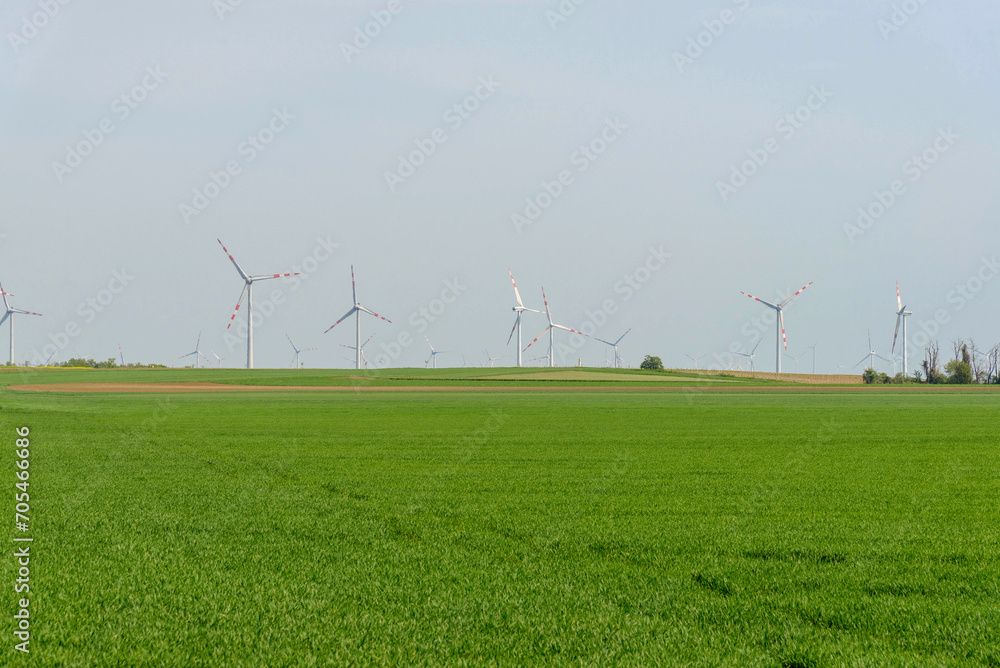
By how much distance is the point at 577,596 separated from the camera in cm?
1018

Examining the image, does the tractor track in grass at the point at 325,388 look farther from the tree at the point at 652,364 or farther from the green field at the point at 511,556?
the green field at the point at 511,556

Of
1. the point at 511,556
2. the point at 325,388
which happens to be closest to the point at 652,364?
the point at 325,388

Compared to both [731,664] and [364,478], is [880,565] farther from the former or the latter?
[364,478]

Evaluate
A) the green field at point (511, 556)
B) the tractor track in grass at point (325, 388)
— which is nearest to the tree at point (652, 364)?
the tractor track in grass at point (325, 388)

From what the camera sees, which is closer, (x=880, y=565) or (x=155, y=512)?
(x=880, y=565)

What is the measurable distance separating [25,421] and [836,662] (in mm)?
39581

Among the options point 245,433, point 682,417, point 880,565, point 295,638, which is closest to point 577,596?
point 295,638

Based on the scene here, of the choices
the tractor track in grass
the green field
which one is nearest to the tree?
the tractor track in grass

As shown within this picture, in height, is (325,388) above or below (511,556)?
above

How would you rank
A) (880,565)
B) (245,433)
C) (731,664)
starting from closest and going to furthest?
(731,664)
(880,565)
(245,433)

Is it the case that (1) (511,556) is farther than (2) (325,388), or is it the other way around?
(2) (325,388)

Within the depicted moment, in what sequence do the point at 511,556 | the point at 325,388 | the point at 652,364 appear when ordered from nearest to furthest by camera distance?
the point at 511,556 < the point at 325,388 < the point at 652,364

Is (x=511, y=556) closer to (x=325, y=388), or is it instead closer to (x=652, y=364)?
(x=325, y=388)

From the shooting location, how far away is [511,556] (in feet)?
39.9
